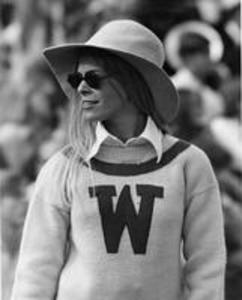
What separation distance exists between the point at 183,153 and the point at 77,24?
9.37 ft

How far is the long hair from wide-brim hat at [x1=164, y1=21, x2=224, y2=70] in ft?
8.33

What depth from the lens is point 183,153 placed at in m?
2.74

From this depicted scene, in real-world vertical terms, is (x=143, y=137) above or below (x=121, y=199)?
above

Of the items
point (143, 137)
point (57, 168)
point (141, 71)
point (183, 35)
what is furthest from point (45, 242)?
point (183, 35)

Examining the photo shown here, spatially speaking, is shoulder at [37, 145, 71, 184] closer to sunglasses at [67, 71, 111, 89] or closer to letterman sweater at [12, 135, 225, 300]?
letterman sweater at [12, 135, 225, 300]

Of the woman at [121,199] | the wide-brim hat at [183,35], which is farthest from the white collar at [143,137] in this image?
the wide-brim hat at [183,35]

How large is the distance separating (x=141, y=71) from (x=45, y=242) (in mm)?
513

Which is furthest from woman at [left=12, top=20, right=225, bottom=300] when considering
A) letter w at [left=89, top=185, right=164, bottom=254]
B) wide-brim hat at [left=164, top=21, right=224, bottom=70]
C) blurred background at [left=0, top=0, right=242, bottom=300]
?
wide-brim hat at [left=164, top=21, right=224, bottom=70]

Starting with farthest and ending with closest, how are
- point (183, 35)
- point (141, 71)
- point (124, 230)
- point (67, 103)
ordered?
point (67, 103) < point (183, 35) < point (141, 71) < point (124, 230)

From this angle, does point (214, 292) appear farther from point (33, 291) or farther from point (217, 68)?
point (217, 68)

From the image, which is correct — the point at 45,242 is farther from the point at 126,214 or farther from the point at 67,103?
the point at 67,103

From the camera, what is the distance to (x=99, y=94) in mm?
2738

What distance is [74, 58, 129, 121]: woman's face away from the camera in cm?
273

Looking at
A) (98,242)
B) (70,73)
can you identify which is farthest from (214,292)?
(70,73)
